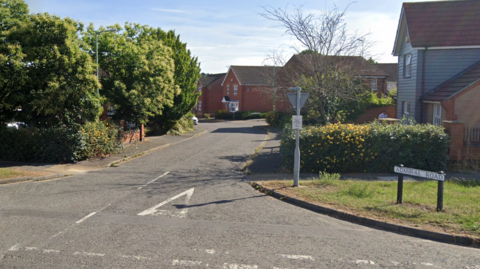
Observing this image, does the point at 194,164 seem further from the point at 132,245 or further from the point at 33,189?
the point at 132,245

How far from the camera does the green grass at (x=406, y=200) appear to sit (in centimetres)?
823

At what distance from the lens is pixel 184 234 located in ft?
24.9

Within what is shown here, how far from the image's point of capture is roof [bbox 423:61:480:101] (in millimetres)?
18619

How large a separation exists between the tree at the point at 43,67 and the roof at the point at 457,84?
51.0 ft

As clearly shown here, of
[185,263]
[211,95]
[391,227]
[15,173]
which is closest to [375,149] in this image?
[391,227]

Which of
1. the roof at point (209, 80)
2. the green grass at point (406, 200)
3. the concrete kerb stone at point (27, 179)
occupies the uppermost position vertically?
the roof at point (209, 80)

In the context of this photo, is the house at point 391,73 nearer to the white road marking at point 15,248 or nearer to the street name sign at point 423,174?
the street name sign at point 423,174

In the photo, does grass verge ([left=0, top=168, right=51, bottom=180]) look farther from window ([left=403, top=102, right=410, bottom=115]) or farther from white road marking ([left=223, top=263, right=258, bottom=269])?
window ([left=403, top=102, right=410, bottom=115])

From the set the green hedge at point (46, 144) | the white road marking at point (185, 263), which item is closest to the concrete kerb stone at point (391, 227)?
the white road marking at point (185, 263)

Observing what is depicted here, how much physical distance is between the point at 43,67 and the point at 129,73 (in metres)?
5.50

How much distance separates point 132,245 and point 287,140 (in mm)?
9169

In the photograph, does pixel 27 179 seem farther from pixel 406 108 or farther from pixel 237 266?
pixel 406 108

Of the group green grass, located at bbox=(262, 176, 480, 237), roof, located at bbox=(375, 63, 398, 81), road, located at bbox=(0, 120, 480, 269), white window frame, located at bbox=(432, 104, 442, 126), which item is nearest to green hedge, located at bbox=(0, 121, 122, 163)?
road, located at bbox=(0, 120, 480, 269)

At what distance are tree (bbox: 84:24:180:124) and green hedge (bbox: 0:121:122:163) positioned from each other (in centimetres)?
366
